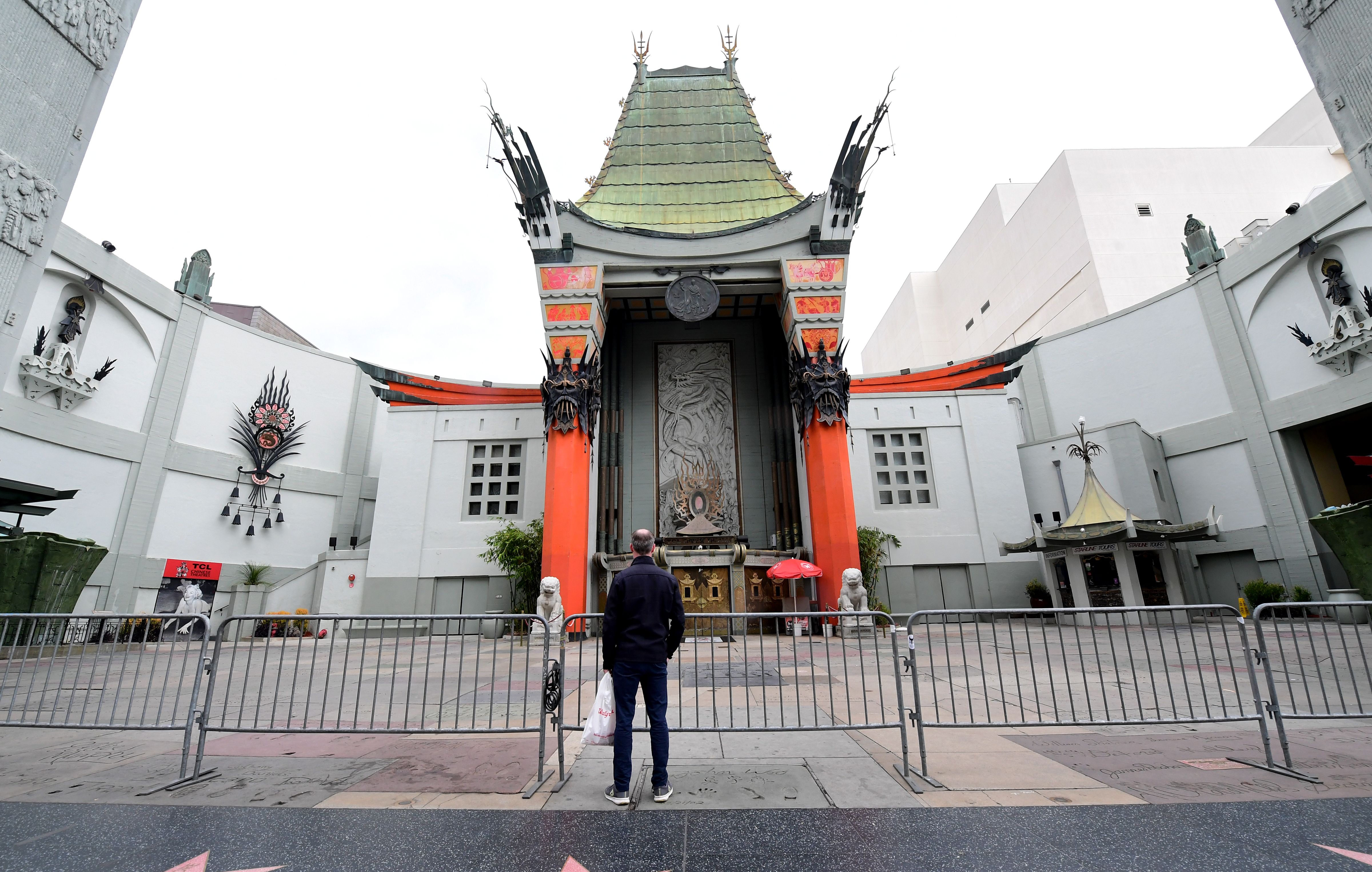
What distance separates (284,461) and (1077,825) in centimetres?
2882

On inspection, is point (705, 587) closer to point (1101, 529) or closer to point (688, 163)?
point (1101, 529)

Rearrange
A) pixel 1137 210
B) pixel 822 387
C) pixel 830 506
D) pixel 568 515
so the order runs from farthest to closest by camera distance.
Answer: pixel 1137 210, pixel 822 387, pixel 830 506, pixel 568 515

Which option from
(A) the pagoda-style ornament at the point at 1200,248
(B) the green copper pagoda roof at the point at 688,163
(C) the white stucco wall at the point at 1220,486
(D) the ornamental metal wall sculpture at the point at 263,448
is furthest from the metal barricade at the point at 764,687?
(A) the pagoda-style ornament at the point at 1200,248

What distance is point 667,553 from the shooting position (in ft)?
60.8

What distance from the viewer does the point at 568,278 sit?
20469mm

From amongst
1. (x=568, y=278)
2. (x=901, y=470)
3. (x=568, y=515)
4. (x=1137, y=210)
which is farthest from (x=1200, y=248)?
(x=568, y=515)

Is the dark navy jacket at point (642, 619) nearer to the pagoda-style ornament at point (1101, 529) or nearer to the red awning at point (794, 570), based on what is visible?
the red awning at point (794, 570)

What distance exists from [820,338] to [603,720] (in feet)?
58.5

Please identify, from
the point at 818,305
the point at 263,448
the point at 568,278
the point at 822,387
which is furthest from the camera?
the point at 263,448

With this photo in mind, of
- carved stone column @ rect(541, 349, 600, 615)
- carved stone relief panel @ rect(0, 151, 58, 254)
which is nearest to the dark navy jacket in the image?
carved stone relief panel @ rect(0, 151, 58, 254)

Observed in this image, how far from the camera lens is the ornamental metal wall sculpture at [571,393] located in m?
19.5

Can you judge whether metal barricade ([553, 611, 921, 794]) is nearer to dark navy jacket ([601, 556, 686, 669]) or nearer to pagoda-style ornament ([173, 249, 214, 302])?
dark navy jacket ([601, 556, 686, 669])

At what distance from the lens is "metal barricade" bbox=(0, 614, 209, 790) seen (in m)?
5.25

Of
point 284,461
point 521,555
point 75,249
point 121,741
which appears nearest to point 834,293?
point 521,555
